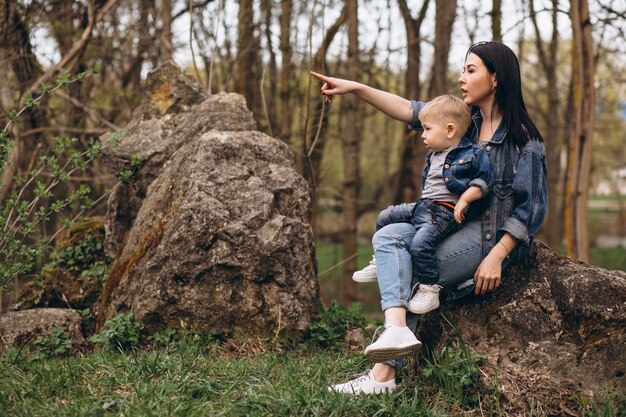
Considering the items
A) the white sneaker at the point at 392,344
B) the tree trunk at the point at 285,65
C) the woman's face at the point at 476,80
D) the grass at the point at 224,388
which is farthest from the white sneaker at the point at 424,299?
the tree trunk at the point at 285,65

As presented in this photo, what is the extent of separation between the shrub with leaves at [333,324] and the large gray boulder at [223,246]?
11cm

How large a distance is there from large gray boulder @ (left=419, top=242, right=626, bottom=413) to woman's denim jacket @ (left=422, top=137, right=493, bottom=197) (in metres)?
0.62

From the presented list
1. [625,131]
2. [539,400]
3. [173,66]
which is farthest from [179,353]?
[625,131]

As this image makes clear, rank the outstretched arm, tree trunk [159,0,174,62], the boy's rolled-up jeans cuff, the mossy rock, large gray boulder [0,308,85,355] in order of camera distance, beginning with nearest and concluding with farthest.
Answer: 1. the boy's rolled-up jeans cuff
2. the outstretched arm
3. large gray boulder [0,308,85,355]
4. the mossy rock
5. tree trunk [159,0,174,62]

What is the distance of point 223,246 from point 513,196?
201cm

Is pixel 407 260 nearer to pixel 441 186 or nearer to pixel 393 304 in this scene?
pixel 393 304

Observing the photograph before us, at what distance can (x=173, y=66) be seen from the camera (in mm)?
6348

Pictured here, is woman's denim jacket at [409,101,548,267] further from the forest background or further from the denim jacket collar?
the forest background

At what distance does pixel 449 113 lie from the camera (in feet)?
12.1

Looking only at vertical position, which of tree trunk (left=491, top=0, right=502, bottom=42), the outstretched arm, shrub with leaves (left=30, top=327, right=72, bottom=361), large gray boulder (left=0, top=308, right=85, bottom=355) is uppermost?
tree trunk (left=491, top=0, right=502, bottom=42)

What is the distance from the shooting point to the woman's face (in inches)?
146

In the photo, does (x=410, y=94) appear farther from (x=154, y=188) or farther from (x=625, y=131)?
(x=625, y=131)

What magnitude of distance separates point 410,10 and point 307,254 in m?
5.59

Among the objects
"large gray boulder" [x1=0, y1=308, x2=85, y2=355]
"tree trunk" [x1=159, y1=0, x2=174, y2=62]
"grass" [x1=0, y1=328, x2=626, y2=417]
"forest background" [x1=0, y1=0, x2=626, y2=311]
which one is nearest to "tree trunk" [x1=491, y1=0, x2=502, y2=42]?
"forest background" [x1=0, y1=0, x2=626, y2=311]
